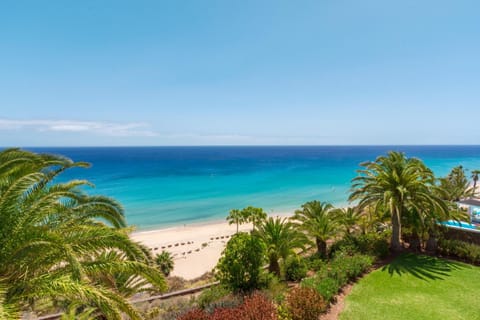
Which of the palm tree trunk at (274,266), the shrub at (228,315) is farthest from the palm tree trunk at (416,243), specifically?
the shrub at (228,315)

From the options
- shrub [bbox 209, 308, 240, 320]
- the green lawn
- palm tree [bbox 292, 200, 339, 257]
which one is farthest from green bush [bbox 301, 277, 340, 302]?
palm tree [bbox 292, 200, 339, 257]

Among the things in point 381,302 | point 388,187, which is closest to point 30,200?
point 381,302

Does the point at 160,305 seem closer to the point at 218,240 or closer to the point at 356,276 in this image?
the point at 356,276

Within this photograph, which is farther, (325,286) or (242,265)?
(242,265)

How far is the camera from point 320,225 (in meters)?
13.9

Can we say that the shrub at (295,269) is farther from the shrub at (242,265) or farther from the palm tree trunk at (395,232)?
the palm tree trunk at (395,232)

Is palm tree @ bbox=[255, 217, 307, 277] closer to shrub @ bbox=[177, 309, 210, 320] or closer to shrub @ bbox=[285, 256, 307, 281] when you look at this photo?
shrub @ bbox=[285, 256, 307, 281]

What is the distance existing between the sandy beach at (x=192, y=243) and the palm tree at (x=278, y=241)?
8.71 m

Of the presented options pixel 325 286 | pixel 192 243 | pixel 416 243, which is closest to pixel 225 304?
pixel 325 286

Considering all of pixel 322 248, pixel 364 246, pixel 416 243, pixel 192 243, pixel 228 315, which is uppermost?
pixel 228 315

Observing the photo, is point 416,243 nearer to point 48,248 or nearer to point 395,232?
point 395,232

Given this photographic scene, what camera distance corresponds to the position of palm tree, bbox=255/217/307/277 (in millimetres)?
12259

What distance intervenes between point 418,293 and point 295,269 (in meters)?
4.83

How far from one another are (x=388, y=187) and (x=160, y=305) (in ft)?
40.4
